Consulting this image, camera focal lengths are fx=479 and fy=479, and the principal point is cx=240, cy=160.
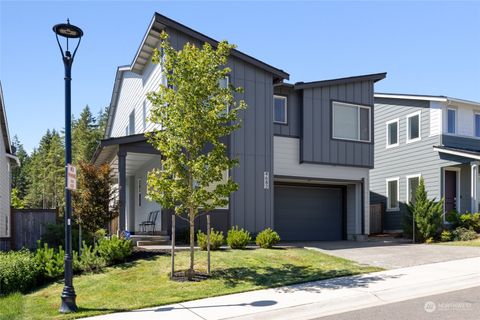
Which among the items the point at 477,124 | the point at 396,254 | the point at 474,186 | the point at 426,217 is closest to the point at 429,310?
the point at 396,254

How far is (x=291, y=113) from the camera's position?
19062 mm

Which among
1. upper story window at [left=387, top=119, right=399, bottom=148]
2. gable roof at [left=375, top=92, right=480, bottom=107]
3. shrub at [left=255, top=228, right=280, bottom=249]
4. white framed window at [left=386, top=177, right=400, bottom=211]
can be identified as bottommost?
shrub at [left=255, top=228, right=280, bottom=249]

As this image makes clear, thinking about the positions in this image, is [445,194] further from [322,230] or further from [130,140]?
[130,140]

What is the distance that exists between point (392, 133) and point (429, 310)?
1807 cm

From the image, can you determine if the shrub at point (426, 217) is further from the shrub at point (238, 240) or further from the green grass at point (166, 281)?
the shrub at point (238, 240)

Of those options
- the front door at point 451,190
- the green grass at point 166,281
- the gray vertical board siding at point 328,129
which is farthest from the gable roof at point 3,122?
the front door at point 451,190

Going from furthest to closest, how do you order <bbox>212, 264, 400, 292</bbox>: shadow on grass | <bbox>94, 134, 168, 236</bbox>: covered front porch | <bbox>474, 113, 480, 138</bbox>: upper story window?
<bbox>474, 113, 480, 138</bbox>: upper story window
<bbox>94, 134, 168, 236</bbox>: covered front porch
<bbox>212, 264, 400, 292</bbox>: shadow on grass

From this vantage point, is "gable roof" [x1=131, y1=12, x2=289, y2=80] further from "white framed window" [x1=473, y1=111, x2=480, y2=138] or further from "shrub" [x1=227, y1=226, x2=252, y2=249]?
"white framed window" [x1=473, y1=111, x2=480, y2=138]

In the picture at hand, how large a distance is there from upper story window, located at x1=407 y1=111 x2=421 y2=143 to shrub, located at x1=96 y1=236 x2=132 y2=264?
617 inches

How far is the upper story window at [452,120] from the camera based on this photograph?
22109mm

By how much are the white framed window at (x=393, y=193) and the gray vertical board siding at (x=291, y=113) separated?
794cm

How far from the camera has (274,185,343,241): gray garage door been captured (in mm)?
20031

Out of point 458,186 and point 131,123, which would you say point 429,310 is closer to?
point 458,186

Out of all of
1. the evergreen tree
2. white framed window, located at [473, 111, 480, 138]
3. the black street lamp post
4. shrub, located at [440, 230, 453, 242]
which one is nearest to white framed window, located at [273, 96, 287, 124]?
shrub, located at [440, 230, 453, 242]
